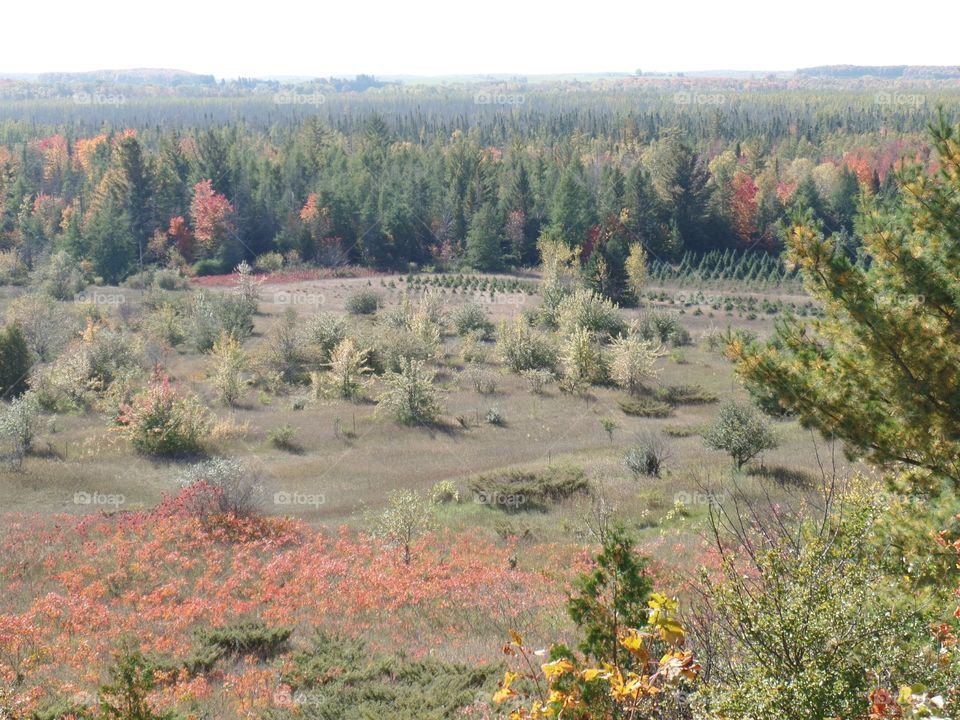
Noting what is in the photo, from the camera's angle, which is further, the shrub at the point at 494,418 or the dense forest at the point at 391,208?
the dense forest at the point at 391,208

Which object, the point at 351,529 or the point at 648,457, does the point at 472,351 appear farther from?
the point at 351,529

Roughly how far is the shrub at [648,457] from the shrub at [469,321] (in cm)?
2423

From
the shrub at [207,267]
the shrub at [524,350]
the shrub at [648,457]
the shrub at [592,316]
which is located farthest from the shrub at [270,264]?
the shrub at [648,457]

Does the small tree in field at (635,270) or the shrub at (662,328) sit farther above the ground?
the small tree in field at (635,270)

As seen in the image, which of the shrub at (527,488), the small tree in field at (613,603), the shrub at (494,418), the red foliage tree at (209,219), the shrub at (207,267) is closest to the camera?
the small tree in field at (613,603)

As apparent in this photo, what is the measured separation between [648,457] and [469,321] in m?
26.1

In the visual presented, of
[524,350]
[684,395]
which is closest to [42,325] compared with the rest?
[524,350]

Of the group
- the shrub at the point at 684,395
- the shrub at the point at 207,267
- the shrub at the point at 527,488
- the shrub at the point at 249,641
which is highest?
the shrub at the point at 249,641

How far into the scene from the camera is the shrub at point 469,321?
48797 mm

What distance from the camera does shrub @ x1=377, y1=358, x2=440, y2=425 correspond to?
31172 mm

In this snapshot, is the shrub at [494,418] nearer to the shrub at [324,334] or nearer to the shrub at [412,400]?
the shrub at [412,400]

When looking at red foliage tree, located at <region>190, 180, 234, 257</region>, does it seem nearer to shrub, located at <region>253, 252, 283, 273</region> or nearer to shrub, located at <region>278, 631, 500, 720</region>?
shrub, located at <region>253, 252, 283, 273</region>

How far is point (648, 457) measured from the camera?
79.1ft

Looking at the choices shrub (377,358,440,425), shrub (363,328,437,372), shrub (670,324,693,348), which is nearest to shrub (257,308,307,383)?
shrub (363,328,437,372)
